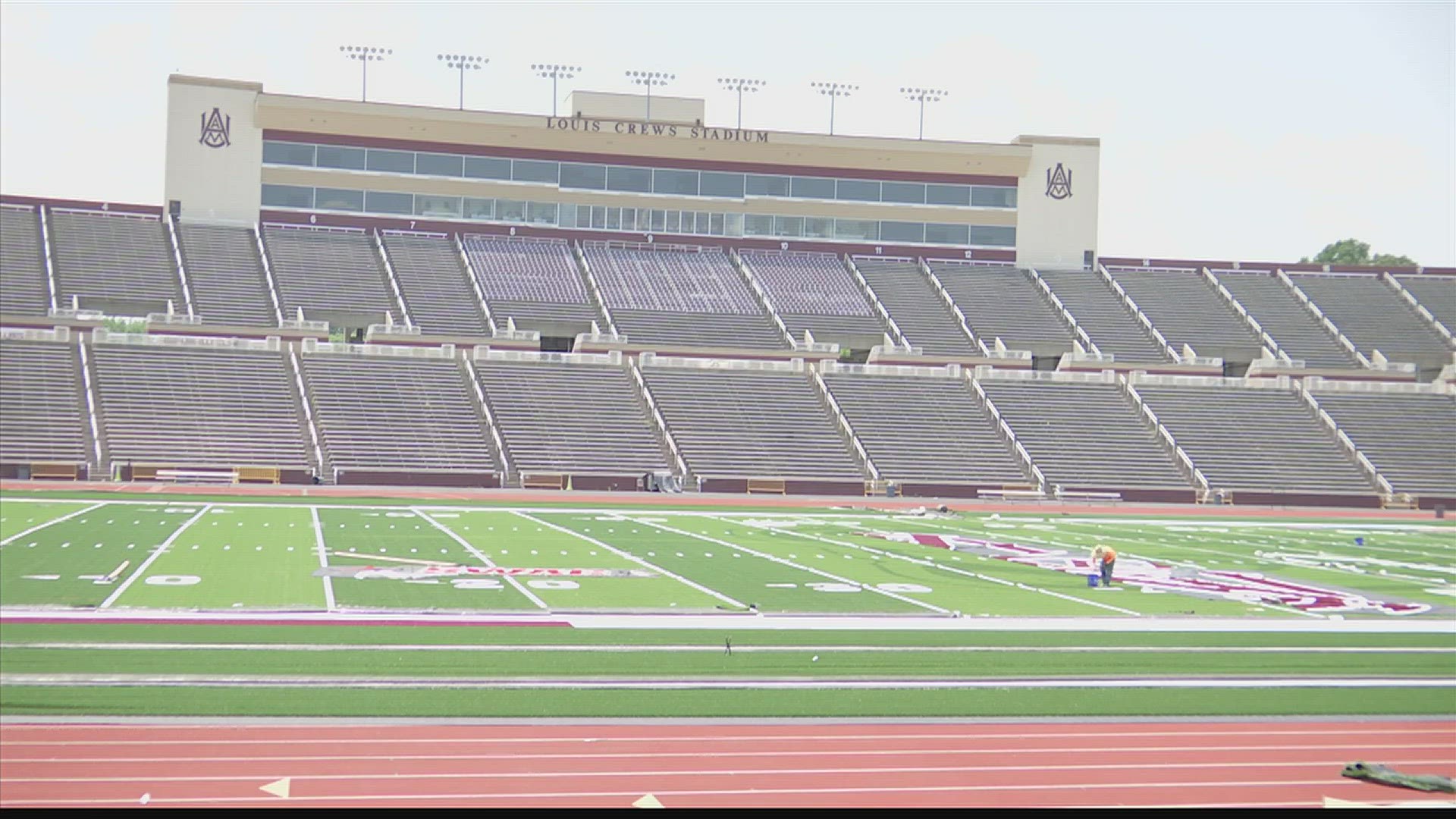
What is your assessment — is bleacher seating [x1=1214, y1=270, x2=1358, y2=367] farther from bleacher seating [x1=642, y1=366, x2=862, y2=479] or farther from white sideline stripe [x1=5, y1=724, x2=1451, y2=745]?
white sideline stripe [x1=5, y1=724, x2=1451, y2=745]

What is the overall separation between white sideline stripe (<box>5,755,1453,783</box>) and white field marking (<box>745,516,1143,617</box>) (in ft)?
30.2

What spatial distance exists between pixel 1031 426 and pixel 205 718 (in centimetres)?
4627

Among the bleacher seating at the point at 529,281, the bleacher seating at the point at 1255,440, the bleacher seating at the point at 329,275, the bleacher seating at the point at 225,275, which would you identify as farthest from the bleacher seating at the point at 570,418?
the bleacher seating at the point at 1255,440

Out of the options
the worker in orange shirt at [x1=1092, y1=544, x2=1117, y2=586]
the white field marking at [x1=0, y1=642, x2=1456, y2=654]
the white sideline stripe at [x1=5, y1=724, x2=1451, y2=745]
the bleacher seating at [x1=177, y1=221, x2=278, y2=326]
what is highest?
the bleacher seating at [x1=177, y1=221, x2=278, y2=326]

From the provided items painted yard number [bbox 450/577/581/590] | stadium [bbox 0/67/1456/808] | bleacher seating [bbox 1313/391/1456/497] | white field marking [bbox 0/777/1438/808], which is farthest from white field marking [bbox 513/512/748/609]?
bleacher seating [bbox 1313/391/1456/497]

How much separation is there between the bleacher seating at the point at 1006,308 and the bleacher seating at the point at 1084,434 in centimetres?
452

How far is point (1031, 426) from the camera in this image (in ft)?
182

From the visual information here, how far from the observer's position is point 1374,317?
68688 millimetres

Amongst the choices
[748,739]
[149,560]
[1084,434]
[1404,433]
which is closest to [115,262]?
[149,560]

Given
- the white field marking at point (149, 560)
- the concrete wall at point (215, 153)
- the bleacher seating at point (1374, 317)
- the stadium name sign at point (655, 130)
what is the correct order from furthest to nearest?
the stadium name sign at point (655, 130), the bleacher seating at point (1374, 317), the concrete wall at point (215, 153), the white field marking at point (149, 560)

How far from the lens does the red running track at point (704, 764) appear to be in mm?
10219

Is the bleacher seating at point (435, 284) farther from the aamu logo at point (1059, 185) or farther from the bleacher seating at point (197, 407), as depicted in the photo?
the aamu logo at point (1059, 185)

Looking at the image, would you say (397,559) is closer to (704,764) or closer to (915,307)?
(704,764)

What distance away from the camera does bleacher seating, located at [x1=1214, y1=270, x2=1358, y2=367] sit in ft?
212
